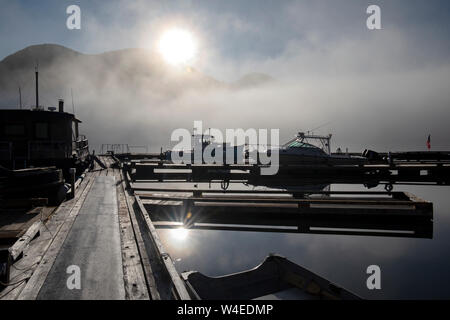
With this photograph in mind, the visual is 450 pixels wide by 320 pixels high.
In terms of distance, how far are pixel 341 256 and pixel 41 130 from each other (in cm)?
2449

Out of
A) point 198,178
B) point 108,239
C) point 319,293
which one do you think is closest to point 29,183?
point 108,239

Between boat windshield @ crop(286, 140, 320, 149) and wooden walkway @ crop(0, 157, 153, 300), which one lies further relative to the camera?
boat windshield @ crop(286, 140, 320, 149)

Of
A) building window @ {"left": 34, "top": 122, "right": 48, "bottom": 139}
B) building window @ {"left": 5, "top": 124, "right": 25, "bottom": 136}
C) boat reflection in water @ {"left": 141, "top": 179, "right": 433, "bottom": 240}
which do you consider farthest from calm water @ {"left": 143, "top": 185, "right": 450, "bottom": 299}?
building window @ {"left": 5, "top": 124, "right": 25, "bottom": 136}

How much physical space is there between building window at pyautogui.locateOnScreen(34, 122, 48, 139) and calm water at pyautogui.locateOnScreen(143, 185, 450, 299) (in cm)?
1436

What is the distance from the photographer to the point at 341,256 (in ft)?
46.9

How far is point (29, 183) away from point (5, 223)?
9.31ft

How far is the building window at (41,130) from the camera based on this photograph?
71.6 ft

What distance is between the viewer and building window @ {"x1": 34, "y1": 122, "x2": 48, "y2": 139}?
21.8 meters

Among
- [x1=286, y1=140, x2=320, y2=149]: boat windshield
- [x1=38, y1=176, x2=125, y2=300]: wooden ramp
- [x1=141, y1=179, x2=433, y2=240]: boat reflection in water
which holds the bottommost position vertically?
[x1=141, y1=179, x2=433, y2=240]: boat reflection in water

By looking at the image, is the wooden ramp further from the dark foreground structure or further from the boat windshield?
the boat windshield

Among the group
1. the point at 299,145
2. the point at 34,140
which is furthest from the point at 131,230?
the point at 299,145

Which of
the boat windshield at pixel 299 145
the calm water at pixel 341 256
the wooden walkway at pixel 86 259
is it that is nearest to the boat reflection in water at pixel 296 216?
the calm water at pixel 341 256
